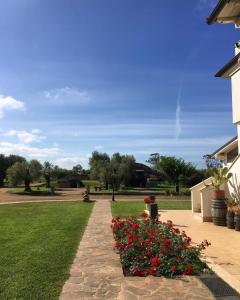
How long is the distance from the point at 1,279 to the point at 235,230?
27.0 ft

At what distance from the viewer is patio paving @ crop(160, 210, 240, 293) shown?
6745 mm

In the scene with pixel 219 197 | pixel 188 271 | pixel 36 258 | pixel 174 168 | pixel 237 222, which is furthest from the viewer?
pixel 174 168

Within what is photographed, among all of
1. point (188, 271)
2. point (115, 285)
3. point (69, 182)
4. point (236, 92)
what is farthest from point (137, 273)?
point (69, 182)

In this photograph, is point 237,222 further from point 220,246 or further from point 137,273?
point 137,273

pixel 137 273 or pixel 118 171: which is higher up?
pixel 118 171

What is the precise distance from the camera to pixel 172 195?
126 ft

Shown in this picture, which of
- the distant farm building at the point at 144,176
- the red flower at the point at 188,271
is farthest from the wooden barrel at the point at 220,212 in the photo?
the distant farm building at the point at 144,176

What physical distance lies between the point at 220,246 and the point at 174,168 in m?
35.9

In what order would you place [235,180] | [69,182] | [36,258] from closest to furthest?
[36,258] → [235,180] → [69,182]

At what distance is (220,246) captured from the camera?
9.31m

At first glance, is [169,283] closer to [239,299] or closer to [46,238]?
[239,299]

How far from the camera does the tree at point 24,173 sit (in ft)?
164

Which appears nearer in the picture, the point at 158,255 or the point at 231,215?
the point at 158,255

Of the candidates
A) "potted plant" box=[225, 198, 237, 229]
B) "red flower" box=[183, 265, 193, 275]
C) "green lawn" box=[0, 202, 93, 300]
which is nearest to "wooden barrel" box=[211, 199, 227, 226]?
"potted plant" box=[225, 198, 237, 229]
